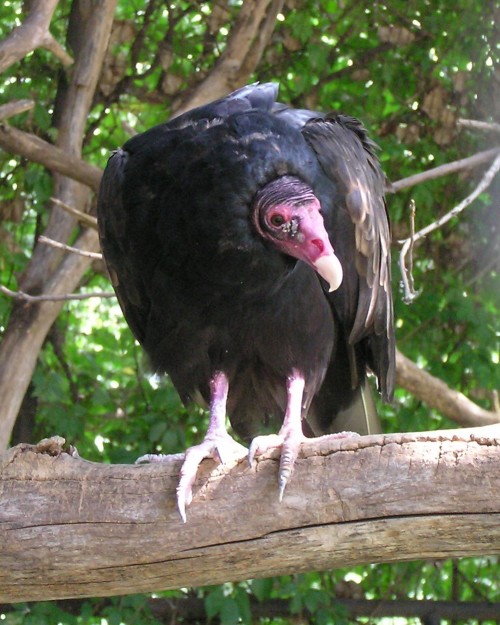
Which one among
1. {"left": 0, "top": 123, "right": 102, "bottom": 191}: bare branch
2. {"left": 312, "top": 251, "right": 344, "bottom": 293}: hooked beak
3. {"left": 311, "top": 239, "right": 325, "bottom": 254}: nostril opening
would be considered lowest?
{"left": 312, "top": 251, "right": 344, "bottom": 293}: hooked beak

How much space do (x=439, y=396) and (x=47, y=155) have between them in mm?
1893

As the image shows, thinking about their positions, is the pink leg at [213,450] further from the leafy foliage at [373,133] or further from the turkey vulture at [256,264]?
the leafy foliage at [373,133]

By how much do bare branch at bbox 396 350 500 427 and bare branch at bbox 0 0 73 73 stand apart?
1.87 meters

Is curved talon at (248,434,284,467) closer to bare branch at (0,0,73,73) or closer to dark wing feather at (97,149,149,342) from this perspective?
dark wing feather at (97,149,149,342)

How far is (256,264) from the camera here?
2748 mm

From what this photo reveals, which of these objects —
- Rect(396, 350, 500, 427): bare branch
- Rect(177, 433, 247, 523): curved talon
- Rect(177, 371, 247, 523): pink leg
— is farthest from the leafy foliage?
Rect(177, 433, 247, 523): curved talon

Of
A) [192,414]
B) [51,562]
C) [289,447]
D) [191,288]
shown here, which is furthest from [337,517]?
[192,414]

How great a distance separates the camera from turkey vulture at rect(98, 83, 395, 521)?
2.68 m

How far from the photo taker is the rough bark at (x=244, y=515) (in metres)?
2.18

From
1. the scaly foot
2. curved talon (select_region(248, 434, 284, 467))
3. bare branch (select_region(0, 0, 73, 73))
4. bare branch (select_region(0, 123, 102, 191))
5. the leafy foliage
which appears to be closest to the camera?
the scaly foot

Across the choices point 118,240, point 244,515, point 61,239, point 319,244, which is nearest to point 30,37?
point 118,240

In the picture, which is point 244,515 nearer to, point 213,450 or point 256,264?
point 213,450

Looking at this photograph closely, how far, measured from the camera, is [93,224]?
3719 millimetres

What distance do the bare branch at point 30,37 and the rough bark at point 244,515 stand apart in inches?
63.1
